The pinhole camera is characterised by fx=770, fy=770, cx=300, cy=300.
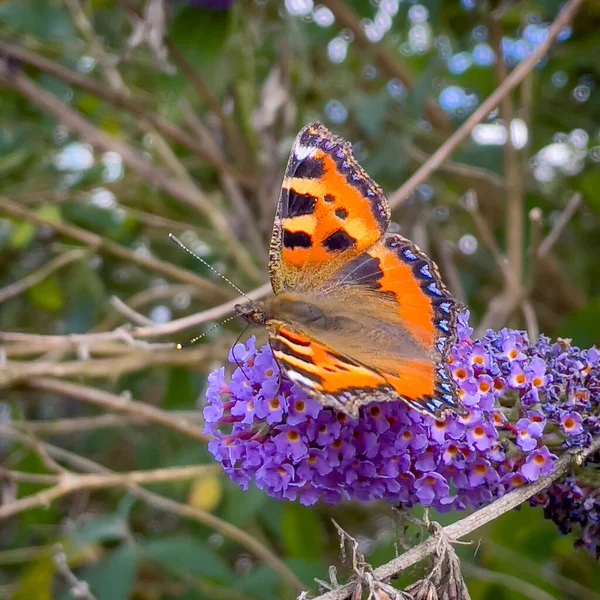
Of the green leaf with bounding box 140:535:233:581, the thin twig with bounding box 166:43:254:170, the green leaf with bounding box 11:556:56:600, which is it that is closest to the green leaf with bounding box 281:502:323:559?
the green leaf with bounding box 140:535:233:581

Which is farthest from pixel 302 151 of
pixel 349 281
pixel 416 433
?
pixel 416 433

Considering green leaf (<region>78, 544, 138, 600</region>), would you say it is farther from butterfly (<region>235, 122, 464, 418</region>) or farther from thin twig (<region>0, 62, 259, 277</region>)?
butterfly (<region>235, 122, 464, 418</region>)

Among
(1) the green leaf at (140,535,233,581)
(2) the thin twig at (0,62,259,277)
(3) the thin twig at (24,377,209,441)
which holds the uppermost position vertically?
(2) the thin twig at (0,62,259,277)

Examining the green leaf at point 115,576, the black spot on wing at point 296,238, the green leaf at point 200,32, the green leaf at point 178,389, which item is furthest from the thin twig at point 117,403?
the green leaf at point 200,32

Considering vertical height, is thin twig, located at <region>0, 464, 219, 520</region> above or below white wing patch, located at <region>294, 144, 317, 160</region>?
below

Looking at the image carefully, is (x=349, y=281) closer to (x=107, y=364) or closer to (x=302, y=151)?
(x=302, y=151)

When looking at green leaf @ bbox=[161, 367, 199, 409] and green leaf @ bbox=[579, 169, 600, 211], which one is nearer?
green leaf @ bbox=[579, 169, 600, 211]

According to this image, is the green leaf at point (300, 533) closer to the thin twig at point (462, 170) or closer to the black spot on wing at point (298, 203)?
the thin twig at point (462, 170)

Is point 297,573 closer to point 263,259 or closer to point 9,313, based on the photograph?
point 263,259
